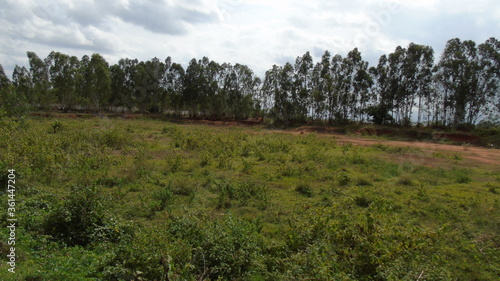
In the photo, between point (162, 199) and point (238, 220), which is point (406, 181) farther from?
point (162, 199)

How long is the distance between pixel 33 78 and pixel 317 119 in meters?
45.0

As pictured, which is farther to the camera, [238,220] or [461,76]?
[461,76]

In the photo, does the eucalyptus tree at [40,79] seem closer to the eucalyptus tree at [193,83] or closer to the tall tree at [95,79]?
the tall tree at [95,79]

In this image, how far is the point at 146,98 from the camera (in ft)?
177

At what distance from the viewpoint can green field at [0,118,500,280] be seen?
176 inches

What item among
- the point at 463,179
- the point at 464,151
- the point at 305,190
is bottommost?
the point at 305,190

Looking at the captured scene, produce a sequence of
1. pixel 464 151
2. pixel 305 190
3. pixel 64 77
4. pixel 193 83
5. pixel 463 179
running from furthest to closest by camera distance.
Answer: pixel 193 83 < pixel 64 77 < pixel 464 151 < pixel 463 179 < pixel 305 190

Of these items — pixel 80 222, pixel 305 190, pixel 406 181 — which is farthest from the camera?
pixel 406 181

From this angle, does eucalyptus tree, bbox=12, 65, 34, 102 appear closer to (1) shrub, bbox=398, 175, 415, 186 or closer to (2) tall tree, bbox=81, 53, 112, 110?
(2) tall tree, bbox=81, 53, 112, 110

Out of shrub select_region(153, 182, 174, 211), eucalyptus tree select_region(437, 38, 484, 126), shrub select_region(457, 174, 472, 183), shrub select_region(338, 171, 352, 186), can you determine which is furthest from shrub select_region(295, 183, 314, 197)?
eucalyptus tree select_region(437, 38, 484, 126)

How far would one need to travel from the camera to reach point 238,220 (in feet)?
20.7

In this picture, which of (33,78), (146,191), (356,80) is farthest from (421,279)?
(33,78)

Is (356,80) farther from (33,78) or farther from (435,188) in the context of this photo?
(33,78)

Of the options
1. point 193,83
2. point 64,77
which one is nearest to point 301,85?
point 193,83
